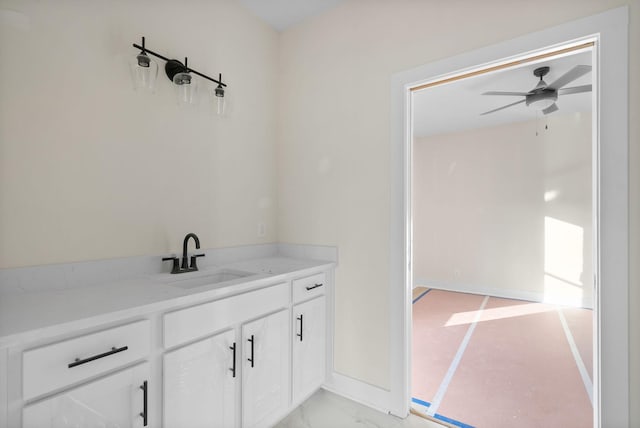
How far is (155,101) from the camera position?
5.65 ft

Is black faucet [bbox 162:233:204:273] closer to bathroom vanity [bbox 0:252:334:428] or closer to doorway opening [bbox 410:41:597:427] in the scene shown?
bathroom vanity [bbox 0:252:334:428]

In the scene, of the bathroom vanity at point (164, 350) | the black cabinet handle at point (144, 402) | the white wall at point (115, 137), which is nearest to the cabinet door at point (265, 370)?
the bathroom vanity at point (164, 350)

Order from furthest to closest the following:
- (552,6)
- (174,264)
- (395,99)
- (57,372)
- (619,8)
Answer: (395,99)
(174,264)
(552,6)
(619,8)
(57,372)

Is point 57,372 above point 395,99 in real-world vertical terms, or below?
below

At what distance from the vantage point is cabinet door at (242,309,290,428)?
1.50 meters

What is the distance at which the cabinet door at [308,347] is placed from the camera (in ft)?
5.97

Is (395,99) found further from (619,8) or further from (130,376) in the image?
(130,376)

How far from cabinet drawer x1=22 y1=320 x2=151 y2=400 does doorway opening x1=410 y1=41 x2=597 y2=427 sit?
5.57ft

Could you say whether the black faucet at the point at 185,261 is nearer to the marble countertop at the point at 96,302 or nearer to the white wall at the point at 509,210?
the marble countertop at the point at 96,302

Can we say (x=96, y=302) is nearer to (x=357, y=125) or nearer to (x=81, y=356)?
(x=81, y=356)

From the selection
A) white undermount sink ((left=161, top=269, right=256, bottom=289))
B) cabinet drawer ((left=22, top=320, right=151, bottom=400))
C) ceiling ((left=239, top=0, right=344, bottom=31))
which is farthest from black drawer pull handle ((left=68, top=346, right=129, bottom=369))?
ceiling ((left=239, top=0, right=344, bottom=31))

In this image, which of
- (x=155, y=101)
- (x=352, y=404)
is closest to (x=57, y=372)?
(x=155, y=101)

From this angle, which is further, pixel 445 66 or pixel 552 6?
pixel 445 66

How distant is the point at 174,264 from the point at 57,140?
2.61 feet
